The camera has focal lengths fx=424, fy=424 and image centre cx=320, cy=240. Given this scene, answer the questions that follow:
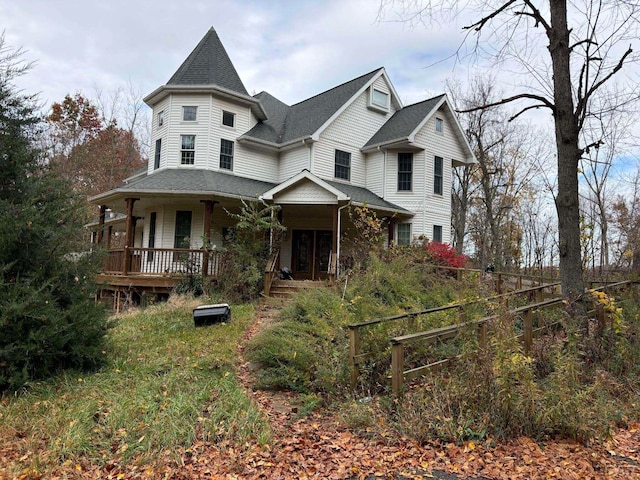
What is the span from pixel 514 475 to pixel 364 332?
2.50 meters

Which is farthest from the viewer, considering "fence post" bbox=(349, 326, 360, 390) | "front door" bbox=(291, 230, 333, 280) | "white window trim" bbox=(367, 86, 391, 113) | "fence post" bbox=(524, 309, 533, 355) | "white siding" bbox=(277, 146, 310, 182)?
"white window trim" bbox=(367, 86, 391, 113)

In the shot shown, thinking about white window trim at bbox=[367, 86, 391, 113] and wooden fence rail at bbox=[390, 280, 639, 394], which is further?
white window trim at bbox=[367, 86, 391, 113]

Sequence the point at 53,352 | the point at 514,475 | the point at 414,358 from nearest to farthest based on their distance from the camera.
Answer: the point at 514,475
the point at 53,352
the point at 414,358

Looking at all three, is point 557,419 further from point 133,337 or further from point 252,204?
point 252,204

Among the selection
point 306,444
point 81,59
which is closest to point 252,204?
point 306,444

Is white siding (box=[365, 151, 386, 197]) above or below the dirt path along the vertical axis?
above

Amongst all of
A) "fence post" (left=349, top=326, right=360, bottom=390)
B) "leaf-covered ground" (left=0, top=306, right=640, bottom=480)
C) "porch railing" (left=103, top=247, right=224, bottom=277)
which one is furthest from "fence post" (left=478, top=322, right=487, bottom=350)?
"porch railing" (left=103, top=247, right=224, bottom=277)

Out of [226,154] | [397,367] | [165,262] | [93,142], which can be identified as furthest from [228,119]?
[93,142]

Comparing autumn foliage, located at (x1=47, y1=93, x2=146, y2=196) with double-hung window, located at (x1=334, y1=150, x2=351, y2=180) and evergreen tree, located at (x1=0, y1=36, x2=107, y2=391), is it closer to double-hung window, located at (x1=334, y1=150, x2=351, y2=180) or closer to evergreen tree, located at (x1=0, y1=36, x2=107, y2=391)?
double-hung window, located at (x1=334, y1=150, x2=351, y2=180)

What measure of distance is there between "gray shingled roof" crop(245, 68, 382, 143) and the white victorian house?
3.1 inches

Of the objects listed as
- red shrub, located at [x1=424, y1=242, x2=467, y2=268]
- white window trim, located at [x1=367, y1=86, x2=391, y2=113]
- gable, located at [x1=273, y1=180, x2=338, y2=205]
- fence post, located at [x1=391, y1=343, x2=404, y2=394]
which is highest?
white window trim, located at [x1=367, y1=86, x2=391, y2=113]

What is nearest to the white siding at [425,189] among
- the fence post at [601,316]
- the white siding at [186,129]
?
the white siding at [186,129]

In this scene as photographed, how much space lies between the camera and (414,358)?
19.6 feet

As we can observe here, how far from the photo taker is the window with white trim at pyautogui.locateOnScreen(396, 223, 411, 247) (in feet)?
56.9
